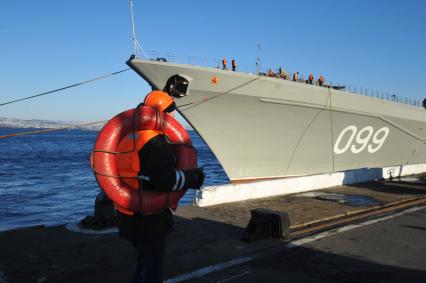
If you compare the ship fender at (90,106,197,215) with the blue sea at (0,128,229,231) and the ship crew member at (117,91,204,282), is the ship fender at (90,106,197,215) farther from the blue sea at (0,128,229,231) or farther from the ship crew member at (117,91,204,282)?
the blue sea at (0,128,229,231)

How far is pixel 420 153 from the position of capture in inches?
879

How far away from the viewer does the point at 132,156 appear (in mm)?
3080

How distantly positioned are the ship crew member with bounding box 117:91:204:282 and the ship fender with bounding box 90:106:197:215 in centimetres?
7

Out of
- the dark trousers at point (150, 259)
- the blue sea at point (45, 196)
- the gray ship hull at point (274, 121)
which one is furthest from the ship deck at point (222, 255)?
the gray ship hull at point (274, 121)

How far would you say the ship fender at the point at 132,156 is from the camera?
10.0ft

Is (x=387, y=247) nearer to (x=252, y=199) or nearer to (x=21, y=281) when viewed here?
(x=252, y=199)

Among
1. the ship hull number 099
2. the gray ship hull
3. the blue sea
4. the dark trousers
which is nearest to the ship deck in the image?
the dark trousers

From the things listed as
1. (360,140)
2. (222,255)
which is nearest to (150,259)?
(222,255)

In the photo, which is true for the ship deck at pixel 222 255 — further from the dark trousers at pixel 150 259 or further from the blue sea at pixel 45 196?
the blue sea at pixel 45 196

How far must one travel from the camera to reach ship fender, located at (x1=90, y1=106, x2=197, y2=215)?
10.0ft

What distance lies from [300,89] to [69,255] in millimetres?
10338

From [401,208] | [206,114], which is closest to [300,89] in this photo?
[206,114]

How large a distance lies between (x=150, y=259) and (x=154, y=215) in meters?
0.38

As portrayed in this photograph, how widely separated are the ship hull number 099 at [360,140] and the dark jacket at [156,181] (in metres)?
13.6
